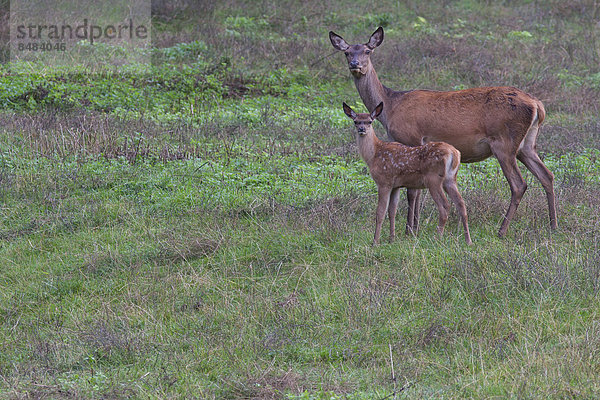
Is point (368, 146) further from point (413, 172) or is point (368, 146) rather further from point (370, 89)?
point (370, 89)

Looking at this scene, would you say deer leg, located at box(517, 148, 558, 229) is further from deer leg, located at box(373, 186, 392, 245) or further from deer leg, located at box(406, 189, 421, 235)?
deer leg, located at box(373, 186, 392, 245)

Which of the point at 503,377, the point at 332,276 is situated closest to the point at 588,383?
the point at 503,377

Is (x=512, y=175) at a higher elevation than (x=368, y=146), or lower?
lower

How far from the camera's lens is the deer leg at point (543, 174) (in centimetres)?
787

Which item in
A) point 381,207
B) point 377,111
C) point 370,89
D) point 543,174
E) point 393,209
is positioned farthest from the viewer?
point 370,89

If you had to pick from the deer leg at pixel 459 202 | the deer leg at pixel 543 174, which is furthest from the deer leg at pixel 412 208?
the deer leg at pixel 543 174

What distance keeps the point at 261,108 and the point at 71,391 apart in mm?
8803

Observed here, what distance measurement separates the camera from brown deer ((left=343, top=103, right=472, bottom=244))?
7258mm

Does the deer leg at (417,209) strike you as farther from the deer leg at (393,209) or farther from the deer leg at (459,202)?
the deer leg at (459,202)

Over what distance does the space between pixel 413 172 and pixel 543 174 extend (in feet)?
5.56

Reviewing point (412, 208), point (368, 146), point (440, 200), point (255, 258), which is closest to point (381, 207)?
point (412, 208)

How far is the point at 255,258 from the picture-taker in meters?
7.17

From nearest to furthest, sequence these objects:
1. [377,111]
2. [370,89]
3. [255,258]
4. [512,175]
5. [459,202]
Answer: [255,258] < [459,202] < [512,175] < [377,111] < [370,89]

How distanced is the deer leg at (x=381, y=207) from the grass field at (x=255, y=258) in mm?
176
